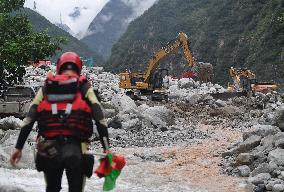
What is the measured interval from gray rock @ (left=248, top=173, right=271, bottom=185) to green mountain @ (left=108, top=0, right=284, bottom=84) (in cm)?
2460

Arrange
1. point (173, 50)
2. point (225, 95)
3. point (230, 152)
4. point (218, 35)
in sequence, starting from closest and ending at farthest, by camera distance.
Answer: point (230, 152) → point (225, 95) → point (173, 50) → point (218, 35)

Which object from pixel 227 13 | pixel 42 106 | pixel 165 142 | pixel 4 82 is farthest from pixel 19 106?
pixel 227 13

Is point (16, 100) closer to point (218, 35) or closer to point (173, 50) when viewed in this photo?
point (173, 50)

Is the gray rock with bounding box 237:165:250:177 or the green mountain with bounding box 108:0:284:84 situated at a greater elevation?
the green mountain with bounding box 108:0:284:84

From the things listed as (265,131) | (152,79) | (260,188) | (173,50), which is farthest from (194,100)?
(260,188)

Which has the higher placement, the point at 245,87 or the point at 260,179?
the point at 245,87

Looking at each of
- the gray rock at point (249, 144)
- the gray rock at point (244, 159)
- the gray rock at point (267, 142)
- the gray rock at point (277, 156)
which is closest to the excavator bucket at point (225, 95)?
the gray rock at point (249, 144)

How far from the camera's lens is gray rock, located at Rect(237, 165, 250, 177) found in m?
9.59

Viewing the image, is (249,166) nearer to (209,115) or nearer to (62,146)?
(62,146)

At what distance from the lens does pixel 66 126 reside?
4.21 meters

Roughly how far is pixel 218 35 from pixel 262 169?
7715cm

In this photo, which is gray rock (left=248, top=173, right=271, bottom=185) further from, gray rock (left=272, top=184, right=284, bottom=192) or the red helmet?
the red helmet

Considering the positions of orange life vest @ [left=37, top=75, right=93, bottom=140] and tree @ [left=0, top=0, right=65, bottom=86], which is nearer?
orange life vest @ [left=37, top=75, right=93, bottom=140]

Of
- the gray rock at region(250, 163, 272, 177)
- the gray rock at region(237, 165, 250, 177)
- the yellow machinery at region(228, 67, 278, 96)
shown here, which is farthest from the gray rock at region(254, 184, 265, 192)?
the yellow machinery at region(228, 67, 278, 96)
